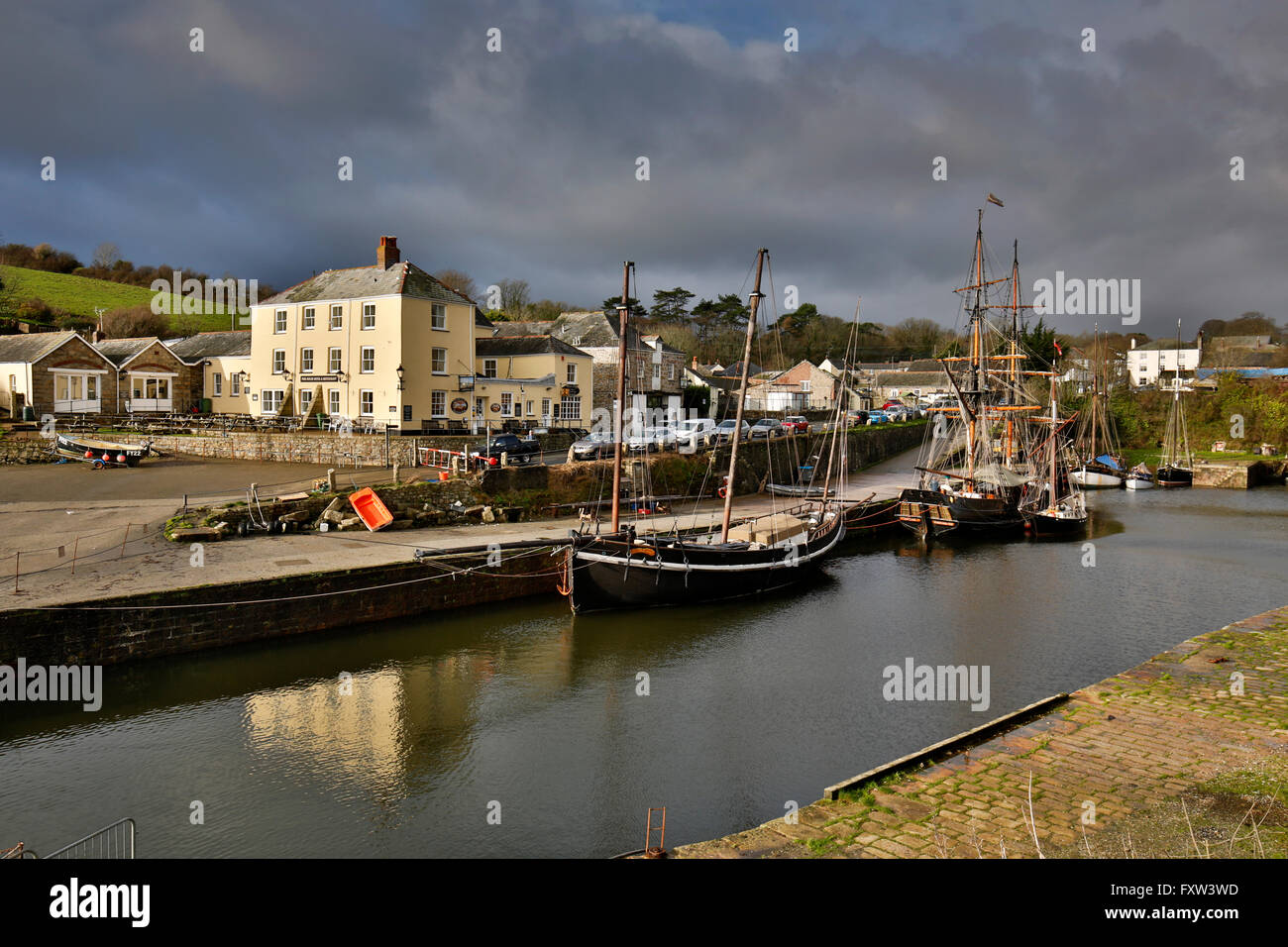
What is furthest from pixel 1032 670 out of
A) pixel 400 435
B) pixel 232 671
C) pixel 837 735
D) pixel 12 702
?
pixel 400 435

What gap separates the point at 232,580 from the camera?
17344mm

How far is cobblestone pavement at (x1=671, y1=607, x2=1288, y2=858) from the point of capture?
7.68m

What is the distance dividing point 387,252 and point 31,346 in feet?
58.0

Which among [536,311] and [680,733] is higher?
[536,311]

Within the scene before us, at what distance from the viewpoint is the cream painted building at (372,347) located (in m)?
36.8

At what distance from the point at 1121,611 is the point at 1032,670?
7.57 metres

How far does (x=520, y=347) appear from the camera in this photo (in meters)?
43.7

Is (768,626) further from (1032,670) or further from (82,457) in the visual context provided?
(82,457)

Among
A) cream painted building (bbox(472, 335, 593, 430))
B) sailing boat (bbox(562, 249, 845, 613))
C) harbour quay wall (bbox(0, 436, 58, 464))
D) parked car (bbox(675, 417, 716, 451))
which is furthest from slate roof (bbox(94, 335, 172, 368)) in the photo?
sailing boat (bbox(562, 249, 845, 613))

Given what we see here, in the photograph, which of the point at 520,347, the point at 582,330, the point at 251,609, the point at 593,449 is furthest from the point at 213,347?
the point at 251,609

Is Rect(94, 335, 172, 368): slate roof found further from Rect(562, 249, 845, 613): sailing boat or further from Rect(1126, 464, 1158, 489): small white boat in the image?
Rect(1126, 464, 1158, 489): small white boat

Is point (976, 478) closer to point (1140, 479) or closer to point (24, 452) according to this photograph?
point (1140, 479)

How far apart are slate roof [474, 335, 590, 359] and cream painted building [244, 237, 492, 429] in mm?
3971

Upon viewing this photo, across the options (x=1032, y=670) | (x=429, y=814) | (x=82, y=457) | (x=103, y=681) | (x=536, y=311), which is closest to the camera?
(x=429, y=814)
